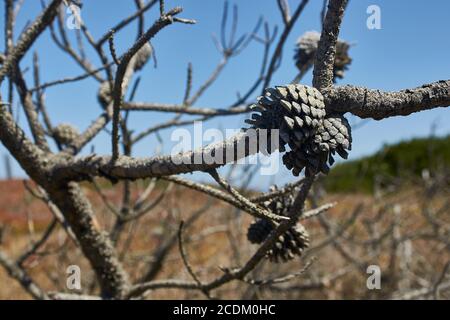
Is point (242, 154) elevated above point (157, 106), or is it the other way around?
point (157, 106)

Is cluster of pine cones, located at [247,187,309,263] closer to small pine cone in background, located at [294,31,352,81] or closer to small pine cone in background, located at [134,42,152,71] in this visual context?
small pine cone in background, located at [294,31,352,81]

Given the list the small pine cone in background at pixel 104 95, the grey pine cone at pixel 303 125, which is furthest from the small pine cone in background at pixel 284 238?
the small pine cone in background at pixel 104 95

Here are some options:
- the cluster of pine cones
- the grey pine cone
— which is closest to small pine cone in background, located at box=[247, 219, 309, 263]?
the cluster of pine cones

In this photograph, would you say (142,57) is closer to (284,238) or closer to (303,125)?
(284,238)

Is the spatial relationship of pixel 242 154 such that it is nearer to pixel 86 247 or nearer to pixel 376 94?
pixel 376 94

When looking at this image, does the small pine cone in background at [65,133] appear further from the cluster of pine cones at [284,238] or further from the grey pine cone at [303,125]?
the grey pine cone at [303,125]

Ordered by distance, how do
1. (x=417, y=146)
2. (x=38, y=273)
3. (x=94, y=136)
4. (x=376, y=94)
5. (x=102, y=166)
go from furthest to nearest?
1. (x=417, y=146)
2. (x=38, y=273)
3. (x=94, y=136)
4. (x=102, y=166)
5. (x=376, y=94)
